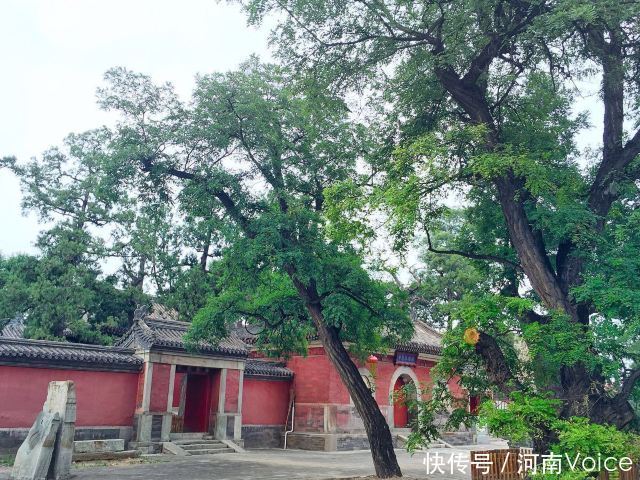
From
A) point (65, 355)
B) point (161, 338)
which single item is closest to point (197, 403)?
point (161, 338)

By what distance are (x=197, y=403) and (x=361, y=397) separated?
8.99 meters

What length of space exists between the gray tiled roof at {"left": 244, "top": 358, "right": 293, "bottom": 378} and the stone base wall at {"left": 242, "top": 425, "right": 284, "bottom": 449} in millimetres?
1593

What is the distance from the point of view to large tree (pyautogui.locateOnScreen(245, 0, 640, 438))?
753cm

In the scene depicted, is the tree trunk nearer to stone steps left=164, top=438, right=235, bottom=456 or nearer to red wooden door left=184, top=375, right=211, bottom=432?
stone steps left=164, top=438, right=235, bottom=456

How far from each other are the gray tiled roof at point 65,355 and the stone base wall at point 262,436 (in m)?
4.32

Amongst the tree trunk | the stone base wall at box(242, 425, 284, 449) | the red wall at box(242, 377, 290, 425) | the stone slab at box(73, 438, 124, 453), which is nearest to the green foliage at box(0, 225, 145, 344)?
the red wall at box(242, 377, 290, 425)

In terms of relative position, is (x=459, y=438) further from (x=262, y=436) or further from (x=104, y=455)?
(x=104, y=455)

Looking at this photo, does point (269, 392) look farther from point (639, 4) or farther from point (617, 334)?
point (639, 4)

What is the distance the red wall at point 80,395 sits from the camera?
464 inches

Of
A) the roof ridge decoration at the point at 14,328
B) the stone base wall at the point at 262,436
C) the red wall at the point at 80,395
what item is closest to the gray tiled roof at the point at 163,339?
the red wall at the point at 80,395

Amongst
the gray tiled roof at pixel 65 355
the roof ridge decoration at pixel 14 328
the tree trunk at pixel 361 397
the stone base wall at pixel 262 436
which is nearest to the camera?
the tree trunk at pixel 361 397

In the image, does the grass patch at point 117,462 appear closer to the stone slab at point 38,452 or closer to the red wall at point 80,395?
the red wall at point 80,395

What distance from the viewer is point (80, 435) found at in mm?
12695

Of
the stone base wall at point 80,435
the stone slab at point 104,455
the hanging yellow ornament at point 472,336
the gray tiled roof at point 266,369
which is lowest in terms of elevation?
the stone slab at point 104,455
